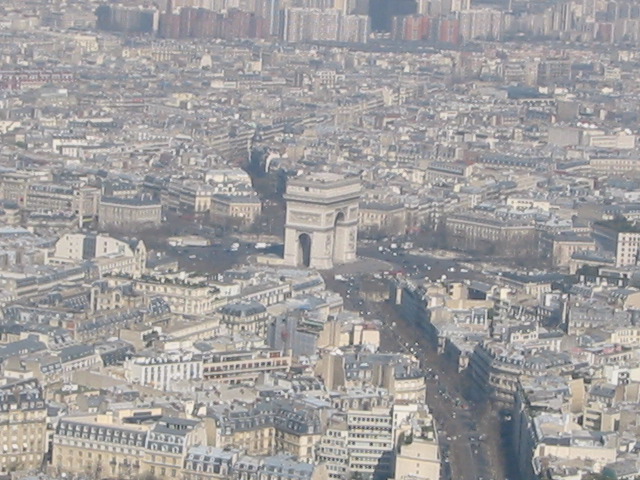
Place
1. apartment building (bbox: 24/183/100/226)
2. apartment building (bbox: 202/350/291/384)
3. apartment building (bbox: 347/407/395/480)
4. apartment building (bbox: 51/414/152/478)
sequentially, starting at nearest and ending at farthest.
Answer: apartment building (bbox: 51/414/152/478), apartment building (bbox: 347/407/395/480), apartment building (bbox: 202/350/291/384), apartment building (bbox: 24/183/100/226)

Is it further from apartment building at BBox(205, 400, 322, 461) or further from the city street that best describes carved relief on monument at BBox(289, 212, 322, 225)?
apartment building at BBox(205, 400, 322, 461)

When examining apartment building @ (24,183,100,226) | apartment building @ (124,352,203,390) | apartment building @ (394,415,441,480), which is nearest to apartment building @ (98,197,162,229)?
apartment building @ (24,183,100,226)

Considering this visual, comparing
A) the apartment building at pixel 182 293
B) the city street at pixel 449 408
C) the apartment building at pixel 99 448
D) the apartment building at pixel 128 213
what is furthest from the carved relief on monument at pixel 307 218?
the apartment building at pixel 99 448

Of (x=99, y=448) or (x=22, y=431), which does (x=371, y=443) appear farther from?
(x=22, y=431)

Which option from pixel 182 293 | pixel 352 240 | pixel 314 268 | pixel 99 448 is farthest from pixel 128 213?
pixel 99 448

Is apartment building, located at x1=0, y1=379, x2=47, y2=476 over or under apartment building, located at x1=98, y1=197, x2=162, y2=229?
over

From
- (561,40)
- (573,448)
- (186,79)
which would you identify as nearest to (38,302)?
(573,448)
